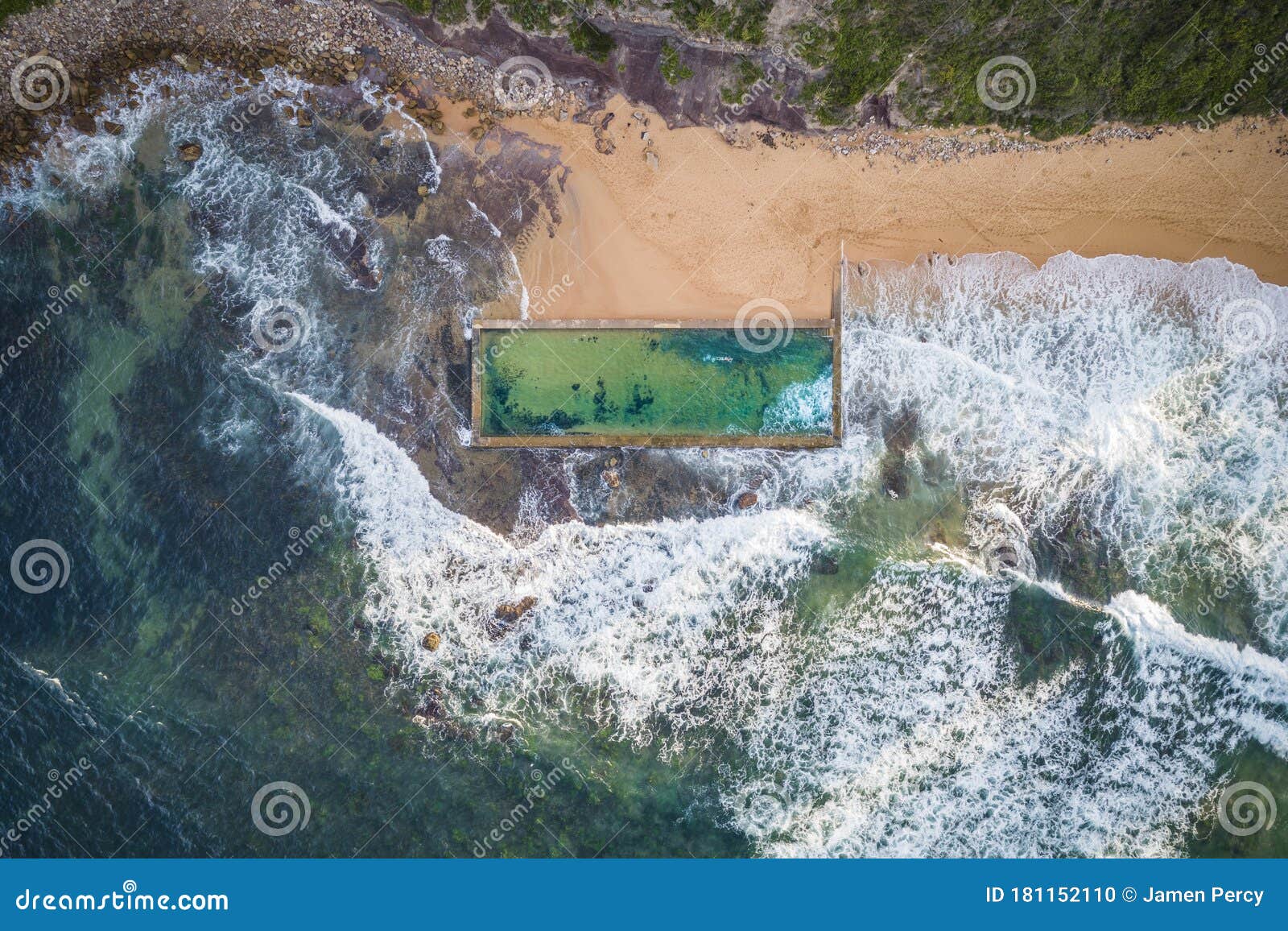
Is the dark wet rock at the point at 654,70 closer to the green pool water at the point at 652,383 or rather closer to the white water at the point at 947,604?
the white water at the point at 947,604

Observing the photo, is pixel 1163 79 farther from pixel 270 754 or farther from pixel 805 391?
pixel 270 754

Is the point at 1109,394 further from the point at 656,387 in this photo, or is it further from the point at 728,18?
the point at 728,18

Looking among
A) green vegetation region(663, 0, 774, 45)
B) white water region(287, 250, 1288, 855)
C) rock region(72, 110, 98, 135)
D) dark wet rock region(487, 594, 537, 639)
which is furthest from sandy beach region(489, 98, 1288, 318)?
rock region(72, 110, 98, 135)

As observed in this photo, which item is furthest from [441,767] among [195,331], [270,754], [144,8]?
[144,8]

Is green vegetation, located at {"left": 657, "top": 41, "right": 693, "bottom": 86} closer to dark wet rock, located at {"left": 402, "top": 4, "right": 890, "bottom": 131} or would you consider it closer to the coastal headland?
dark wet rock, located at {"left": 402, "top": 4, "right": 890, "bottom": 131}

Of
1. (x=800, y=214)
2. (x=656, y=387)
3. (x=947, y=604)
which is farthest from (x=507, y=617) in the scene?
(x=800, y=214)

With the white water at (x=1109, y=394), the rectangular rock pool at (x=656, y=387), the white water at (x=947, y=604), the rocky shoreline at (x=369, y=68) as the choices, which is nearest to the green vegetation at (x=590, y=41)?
the rocky shoreline at (x=369, y=68)

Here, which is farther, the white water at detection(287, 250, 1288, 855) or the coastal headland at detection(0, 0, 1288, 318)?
the coastal headland at detection(0, 0, 1288, 318)
